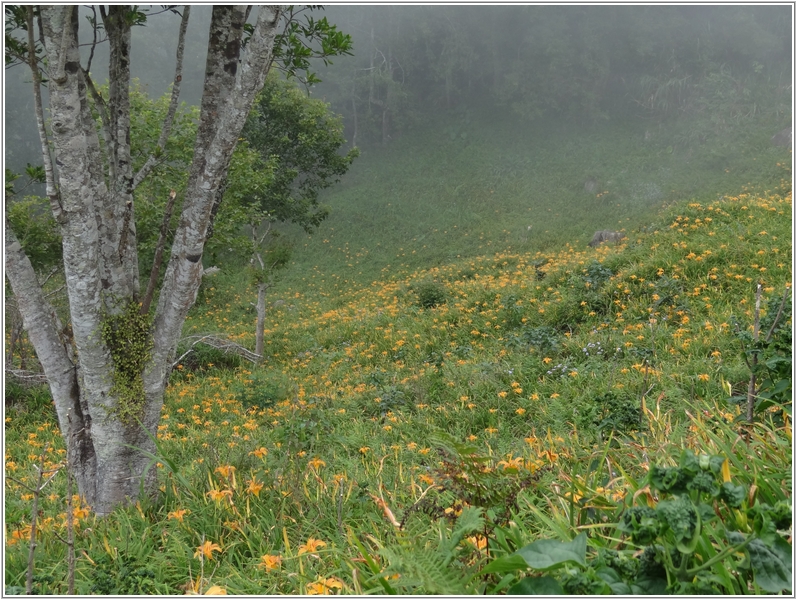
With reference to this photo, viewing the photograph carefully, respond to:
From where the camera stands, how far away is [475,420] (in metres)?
4.88

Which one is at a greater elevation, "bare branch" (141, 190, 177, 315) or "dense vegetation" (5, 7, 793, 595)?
"bare branch" (141, 190, 177, 315)

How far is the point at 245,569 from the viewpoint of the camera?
2383 millimetres

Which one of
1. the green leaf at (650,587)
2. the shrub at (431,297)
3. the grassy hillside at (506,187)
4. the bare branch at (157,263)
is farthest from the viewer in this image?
the grassy hillside at (506,187)

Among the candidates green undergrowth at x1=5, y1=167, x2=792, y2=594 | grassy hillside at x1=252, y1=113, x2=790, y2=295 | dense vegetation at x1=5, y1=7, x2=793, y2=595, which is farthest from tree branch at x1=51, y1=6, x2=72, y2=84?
grassy hillside at x1=252, y1=113, x2=790, y2=295

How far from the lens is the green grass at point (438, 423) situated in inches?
82.6

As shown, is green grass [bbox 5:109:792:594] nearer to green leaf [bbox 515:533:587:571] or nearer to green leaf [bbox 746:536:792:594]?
green leaf [bbox 746:536:792:594]

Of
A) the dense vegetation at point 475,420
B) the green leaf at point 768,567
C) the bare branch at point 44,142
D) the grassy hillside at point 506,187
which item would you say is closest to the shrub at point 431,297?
the dense vegetation at point 475,420

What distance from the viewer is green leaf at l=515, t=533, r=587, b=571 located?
1256mm

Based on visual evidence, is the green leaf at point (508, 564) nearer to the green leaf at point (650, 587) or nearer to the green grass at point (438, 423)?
the green grass at point (438, 423)

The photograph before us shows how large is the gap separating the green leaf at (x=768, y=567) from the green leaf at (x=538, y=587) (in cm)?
46

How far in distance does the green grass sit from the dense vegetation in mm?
26

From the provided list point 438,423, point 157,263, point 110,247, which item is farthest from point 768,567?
point 438,423

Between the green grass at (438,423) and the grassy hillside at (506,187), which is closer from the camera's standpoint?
the green grass at (438,423)

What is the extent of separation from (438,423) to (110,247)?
3.19 metres
